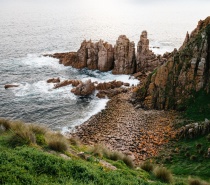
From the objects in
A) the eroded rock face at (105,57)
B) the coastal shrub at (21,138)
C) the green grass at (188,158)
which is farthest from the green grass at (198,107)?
the eroded rock face at (105,57)

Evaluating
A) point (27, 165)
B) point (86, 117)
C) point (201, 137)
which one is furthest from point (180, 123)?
point (27, 165)

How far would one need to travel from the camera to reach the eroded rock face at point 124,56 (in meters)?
64.1

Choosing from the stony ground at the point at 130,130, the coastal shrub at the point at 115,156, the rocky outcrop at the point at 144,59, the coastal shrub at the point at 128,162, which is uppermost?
the rocky outcrop at the point at 144,59

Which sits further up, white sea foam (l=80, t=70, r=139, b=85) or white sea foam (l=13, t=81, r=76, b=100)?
white sea foam (l=80, t=70, r=139, b=85)

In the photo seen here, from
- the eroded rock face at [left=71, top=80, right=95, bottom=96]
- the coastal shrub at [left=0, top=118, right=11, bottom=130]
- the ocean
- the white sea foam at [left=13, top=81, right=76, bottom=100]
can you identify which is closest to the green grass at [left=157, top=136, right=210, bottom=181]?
the coastal shrub at [left=0, top=118, right=11, bottom=130]

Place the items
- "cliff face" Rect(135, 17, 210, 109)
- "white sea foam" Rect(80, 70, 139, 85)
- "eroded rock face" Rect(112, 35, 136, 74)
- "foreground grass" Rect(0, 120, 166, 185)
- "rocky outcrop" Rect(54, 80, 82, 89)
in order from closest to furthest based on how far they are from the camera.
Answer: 1. "foreground grass" Rect(0, 120, 166, 185)
2. "cliff face" Rect(135, 17, 210, 109)
3. "rocky outcrop" Rect(54, 80, 82, 89)
4. "white sea foam" Rect(80, 70, 139, 85)
5. "eroded rock face" Rect(112, 35, 136, 74)

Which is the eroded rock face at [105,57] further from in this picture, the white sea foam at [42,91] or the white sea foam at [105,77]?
the white sea foam at [42,91]

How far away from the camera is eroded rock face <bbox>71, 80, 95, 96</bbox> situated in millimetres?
53250

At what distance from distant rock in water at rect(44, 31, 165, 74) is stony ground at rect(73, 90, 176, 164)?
2011cm

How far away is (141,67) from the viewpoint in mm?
64938

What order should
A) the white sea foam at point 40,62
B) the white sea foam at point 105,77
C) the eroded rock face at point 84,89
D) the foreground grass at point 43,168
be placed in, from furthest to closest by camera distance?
the white sea foam at point 40,62, the white sea foam at point 105,77, the eroded rock face at point 84,89, the foreground grass at point 43,168

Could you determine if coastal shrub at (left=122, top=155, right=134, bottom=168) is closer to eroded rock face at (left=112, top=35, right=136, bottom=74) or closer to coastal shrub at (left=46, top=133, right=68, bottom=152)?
coastal shrub at (left=46, top=133, right=68, bottom=152)

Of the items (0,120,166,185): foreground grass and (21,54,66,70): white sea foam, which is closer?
(0,120,166,185): foreground grass

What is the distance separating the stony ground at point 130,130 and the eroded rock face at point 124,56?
19456 millimetres
